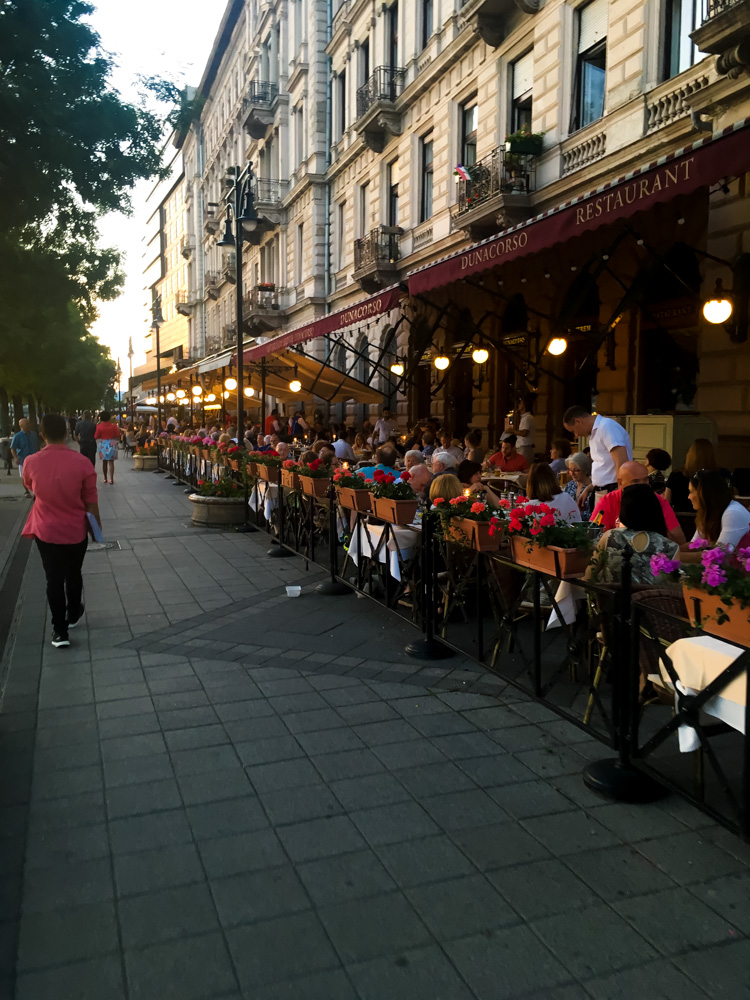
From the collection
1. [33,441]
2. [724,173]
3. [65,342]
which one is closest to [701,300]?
[724,173]

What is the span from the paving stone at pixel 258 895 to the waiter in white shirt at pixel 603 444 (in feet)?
16.7

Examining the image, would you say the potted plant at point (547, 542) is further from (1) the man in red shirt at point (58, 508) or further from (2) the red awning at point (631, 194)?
(2) the red awning at point (631, 194)

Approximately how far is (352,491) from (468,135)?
48.7 feet

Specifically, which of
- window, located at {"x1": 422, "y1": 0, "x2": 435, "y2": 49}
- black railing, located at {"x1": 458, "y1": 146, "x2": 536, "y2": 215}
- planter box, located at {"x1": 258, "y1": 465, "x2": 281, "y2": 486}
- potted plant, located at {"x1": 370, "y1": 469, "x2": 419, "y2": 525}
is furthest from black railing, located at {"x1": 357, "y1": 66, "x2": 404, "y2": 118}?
potted plant, located at {"x1": 370, "y1": 469, "x2": 419, "y2": 525}

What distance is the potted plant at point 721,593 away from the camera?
3.04 meters

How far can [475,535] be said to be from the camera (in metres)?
5.36

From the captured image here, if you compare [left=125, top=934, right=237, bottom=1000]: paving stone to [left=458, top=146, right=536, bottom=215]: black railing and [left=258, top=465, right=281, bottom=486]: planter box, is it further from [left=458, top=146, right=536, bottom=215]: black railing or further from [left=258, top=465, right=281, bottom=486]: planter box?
[left=458, top=146, right=536, bottom=215]: black railing

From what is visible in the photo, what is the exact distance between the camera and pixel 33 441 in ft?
63.8

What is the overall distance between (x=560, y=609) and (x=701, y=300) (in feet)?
25.7

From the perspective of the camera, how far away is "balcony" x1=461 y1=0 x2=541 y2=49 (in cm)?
1630

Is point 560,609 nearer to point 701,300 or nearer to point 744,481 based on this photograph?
point 744,481

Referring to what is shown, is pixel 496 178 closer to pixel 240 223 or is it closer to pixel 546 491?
pixel 240 223

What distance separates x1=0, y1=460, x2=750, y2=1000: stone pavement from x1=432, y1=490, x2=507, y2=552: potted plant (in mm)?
989

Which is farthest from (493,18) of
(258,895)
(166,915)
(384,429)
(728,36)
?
(166,915)
